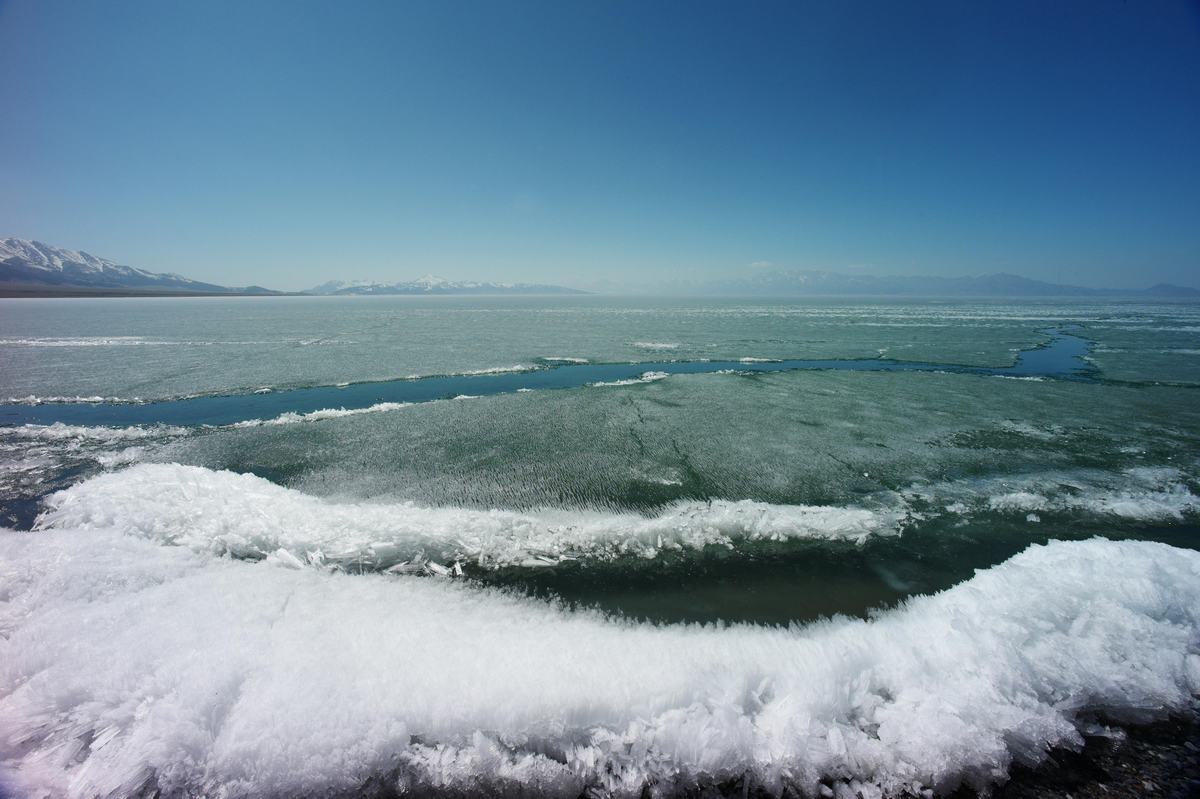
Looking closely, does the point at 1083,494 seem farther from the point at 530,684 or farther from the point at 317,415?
the point at 317,415

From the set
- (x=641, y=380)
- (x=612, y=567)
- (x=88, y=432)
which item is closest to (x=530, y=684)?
(x=612, y=567)

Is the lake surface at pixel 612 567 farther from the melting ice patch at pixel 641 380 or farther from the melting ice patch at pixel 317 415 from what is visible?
the melting ice patch at pixel 641 380

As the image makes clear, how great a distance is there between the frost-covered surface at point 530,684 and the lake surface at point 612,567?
0.02 m

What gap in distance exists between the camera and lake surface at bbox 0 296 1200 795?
2.54 meters

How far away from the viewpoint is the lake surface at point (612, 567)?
2.54 metres

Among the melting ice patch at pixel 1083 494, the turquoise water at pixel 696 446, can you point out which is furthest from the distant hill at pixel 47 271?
the melting ice patch at pixel 1083 494

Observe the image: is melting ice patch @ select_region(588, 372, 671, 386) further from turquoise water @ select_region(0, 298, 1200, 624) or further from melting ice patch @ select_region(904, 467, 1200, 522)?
melting ice patch @ select_region(904, 467, 1200, 522)

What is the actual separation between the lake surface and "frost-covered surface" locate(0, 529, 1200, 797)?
0.07 ft

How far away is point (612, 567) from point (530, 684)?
1.47m

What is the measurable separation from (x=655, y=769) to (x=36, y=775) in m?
2.92

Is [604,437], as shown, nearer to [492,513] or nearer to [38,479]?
[492,513]

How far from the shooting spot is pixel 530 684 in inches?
108

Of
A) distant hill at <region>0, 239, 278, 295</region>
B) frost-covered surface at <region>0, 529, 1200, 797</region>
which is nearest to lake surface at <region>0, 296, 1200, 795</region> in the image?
frost-covered surface at <region>0, 529, 1200, 797</region>

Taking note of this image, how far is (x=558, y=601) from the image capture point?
12.0 feet
